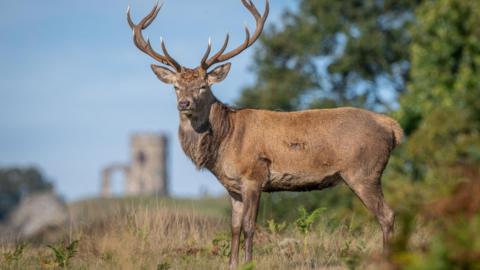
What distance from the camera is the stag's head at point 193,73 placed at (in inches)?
356

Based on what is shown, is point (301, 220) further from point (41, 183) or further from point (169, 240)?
point (41, 183)

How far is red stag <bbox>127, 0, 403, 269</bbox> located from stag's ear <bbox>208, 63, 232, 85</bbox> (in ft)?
0.41

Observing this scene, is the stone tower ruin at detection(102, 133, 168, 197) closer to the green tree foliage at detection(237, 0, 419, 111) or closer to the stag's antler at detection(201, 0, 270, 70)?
the green tree foliage at detection(237, 0, 419, 111)

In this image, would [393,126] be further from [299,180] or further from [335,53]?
[335,53]

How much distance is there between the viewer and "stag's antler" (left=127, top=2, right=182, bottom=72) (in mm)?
9430

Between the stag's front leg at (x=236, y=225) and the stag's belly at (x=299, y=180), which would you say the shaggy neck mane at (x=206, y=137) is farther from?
the stag's belly at (x=299, y=180)

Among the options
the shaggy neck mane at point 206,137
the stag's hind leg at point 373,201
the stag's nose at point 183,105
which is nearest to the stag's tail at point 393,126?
the stag's hind leg at point 373,201

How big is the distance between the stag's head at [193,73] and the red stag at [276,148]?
0.04 ft

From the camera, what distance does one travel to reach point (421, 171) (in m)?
22.6

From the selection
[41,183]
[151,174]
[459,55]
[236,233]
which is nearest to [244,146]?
[236,233]

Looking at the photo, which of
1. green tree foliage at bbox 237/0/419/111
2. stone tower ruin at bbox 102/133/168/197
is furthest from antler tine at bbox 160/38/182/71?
stone tower ruin at bbox 102/133/168/197

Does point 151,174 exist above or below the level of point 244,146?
below

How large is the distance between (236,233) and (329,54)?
23.6 m

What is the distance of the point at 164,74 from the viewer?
9.59m
